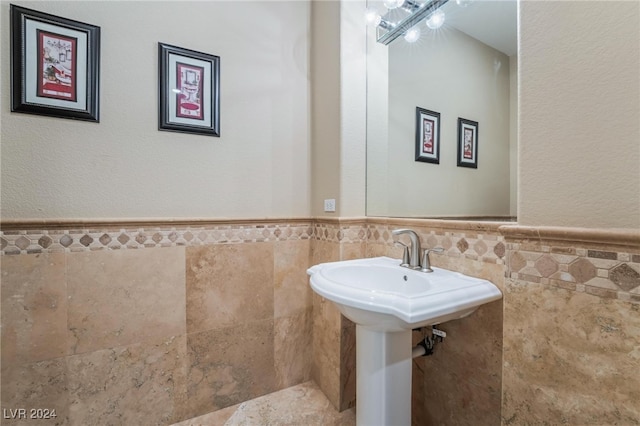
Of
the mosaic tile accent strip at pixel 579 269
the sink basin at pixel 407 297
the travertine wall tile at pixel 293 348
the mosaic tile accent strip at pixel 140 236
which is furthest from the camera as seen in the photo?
the travertine wall tile at pixel 293 348

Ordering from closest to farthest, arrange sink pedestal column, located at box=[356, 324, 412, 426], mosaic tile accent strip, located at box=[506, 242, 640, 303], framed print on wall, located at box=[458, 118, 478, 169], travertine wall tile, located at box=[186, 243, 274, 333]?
mosaic tile accent strip, located at box=[506, 242, 640, 303] < sink pedestal column, located at box=[356, 324, 412, 426] < framed print on wall, located at box=[458, 118, 478, 169] < travertine wall tile, located at box=[186, 243, 274, 333]

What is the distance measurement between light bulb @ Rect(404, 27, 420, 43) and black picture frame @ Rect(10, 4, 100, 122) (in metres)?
1.55

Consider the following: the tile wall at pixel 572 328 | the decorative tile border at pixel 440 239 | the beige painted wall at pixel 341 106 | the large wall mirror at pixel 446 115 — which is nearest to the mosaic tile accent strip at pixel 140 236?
the decorative tile border at pixel 440 239

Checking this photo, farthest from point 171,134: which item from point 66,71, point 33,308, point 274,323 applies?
point 274,323

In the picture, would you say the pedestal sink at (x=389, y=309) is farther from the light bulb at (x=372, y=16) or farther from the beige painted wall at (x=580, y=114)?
the light bulb at (x=372, y=16)

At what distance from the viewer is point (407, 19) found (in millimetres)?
1512

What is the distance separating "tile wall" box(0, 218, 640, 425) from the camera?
611 mm

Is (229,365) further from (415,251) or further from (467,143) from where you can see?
(467,143)

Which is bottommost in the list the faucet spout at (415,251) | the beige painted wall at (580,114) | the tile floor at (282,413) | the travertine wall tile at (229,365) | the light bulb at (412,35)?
the tile floor at (282,413)

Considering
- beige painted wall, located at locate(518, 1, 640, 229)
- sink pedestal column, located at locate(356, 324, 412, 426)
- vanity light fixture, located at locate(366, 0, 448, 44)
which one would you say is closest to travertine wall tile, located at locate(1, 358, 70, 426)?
sink pedestal column, located at locate(356, 324, 412, 426)

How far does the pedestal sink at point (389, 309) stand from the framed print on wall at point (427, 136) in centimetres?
63

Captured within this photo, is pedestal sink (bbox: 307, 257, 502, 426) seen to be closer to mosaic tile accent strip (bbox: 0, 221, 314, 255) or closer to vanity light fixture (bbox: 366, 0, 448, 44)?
mosaic tile accent strip (bbox: 0, 221, 314, 255)

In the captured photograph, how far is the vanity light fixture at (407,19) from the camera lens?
4.67ft

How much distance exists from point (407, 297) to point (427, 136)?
1.06m
